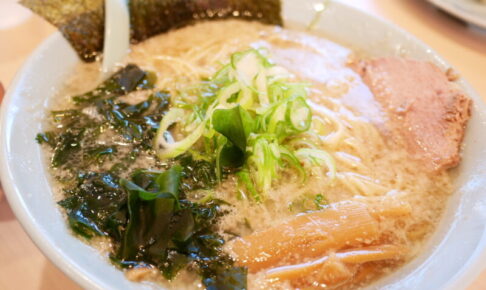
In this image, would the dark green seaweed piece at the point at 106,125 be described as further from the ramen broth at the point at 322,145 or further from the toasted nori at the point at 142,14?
the toasted nori at the point at 142,14

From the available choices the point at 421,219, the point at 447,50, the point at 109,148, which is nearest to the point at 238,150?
the point at 109,148

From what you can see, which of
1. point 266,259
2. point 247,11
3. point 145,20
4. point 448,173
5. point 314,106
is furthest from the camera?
point 247,11

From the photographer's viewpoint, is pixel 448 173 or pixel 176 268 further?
pixel 448 173

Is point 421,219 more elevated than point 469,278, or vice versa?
point 469,278

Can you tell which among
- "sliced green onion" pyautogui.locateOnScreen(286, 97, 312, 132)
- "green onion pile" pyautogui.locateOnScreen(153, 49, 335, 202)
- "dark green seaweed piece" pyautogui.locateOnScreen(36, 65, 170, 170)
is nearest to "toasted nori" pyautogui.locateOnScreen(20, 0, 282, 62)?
"dark green seaweed piece" pyautogui.locateOnScreen(36, 65, 170, 170)

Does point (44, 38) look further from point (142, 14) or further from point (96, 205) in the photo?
point (96, 205)

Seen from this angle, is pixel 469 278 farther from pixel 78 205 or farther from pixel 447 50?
pixel 447 50

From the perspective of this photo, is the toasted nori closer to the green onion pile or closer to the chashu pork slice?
the green onion pile
